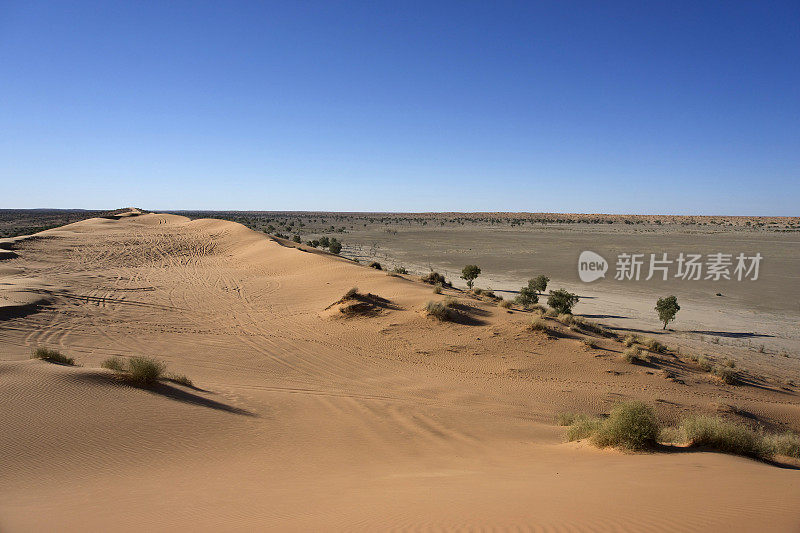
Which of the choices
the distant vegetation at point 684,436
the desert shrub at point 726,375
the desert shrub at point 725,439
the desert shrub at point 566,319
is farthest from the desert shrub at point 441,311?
the desert shrub at point 725,439

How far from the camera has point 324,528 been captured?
14.1 feet

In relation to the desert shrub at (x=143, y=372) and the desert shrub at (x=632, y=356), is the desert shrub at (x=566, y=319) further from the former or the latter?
the desert shrub at (x=143, y=372)

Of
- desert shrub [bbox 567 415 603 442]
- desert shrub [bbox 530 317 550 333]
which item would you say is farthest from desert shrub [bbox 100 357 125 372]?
desert shrub [bbox 530 317 550 333]

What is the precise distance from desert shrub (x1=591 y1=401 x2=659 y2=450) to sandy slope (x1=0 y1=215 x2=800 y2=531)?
336 millimetres

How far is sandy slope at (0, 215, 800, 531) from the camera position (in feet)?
15.2

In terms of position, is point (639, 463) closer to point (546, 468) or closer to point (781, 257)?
point (546, 468)

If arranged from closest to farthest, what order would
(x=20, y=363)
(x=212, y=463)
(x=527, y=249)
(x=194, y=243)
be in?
(x=212, y=463) → (x=20, y=363) → (x=194, y=243) → (x=527, y=249)

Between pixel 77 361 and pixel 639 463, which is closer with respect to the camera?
pixel 639 463

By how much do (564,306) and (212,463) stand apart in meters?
19.4

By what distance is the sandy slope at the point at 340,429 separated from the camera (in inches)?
183

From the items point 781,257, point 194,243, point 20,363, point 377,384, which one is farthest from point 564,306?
point 781,257
